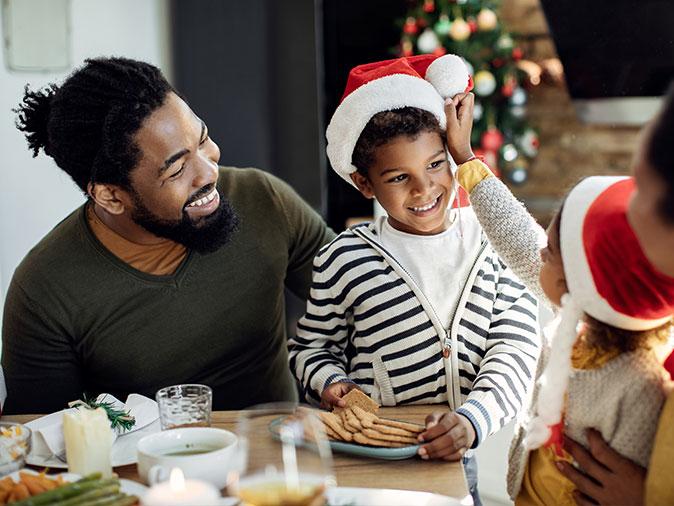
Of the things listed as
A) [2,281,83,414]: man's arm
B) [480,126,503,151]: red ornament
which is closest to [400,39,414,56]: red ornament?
[480,126,503,151]: red ornament

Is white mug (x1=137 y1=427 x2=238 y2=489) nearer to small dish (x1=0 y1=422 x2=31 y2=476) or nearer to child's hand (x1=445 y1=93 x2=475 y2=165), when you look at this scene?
small dish (x1=0 y1=422 x2=31 y2=476)

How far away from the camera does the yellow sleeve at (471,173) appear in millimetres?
1398

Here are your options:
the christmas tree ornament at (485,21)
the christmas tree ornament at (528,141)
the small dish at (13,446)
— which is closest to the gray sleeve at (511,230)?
the small dish at (13,446)

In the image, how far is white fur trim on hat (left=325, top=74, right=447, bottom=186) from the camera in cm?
146

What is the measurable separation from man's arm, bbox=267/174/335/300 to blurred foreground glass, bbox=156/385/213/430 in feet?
2.09

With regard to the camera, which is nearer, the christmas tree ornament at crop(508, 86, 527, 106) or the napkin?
the napkin

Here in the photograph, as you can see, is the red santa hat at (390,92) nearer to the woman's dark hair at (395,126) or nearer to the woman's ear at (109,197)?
the woman's dark hair at (395,126)

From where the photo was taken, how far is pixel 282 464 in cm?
81

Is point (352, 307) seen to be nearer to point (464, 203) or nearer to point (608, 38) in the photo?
point (464, 203)

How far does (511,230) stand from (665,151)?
0.51m

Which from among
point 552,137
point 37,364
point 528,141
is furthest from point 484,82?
point 37,364

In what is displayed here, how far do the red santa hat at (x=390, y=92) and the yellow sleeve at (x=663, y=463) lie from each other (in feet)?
2.21

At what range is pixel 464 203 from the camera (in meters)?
1.58

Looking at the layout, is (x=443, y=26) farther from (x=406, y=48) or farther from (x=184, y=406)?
(x=184, y=406)
